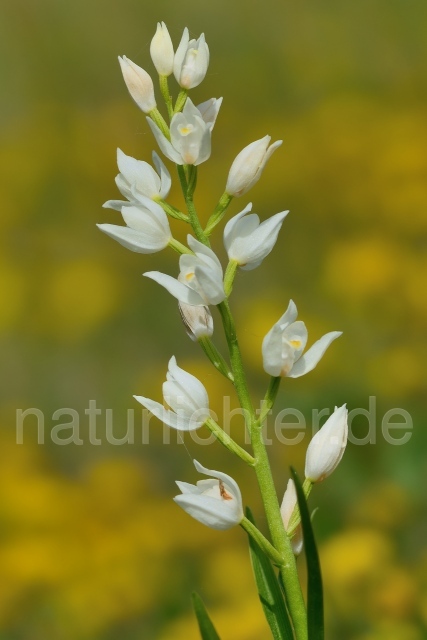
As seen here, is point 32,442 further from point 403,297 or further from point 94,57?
point 94,57

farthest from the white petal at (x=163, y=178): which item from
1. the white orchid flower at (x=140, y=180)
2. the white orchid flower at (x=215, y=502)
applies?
the white orchid flower at (x=215, y=502)

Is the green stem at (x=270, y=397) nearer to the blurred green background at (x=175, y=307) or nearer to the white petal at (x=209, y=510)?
the white petal at (x=209, y=510)

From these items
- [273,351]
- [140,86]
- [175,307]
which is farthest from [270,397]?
[175,307]

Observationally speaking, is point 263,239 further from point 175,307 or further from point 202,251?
point 175,307

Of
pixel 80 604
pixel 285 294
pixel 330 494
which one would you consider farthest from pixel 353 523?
pixel 285 294

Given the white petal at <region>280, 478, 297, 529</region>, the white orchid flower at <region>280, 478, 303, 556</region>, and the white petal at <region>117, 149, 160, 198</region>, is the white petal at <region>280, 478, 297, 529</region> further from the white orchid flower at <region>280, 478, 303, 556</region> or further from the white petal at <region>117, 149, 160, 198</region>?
the white petal at <region>117, 149, 160, 198</region>

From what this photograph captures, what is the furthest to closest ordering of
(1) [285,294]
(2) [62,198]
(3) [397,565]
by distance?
(2) [62,198], (1) [285,294], (3) [397,565]
